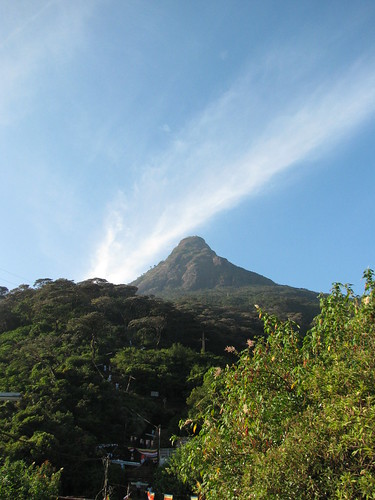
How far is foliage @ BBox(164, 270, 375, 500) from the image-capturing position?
393 cm

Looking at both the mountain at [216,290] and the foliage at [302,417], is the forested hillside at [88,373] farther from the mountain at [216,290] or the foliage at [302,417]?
the foliage at [302,417]

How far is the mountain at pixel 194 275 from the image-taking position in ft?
307

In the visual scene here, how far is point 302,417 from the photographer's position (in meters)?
4.51

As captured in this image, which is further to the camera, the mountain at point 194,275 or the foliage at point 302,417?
the mountain at point 194,275

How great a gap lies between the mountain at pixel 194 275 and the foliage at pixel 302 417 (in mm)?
83511

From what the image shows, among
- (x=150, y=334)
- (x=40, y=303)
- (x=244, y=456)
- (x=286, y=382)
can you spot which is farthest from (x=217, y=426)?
(x=40, y=303)

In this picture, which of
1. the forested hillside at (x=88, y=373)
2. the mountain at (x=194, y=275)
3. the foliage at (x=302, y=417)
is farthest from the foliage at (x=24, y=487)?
the mountain at (x=194, y=275)

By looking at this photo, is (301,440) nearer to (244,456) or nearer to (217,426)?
(244,456)

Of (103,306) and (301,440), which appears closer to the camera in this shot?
(301,440)

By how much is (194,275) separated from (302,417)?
303 feet

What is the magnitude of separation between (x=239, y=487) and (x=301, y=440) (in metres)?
1.19

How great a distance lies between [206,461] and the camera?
525 centimetres

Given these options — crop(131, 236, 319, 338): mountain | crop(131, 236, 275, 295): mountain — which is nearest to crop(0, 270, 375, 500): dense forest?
crop(131, 236, 319, 338): mountain

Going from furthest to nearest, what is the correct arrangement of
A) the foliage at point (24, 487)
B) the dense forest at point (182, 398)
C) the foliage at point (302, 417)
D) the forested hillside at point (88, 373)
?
the forested hillside at point (88, 373), the foliage at point (24, 487), the dense forest at point (182, 398), the foliage at point (302, 417)
